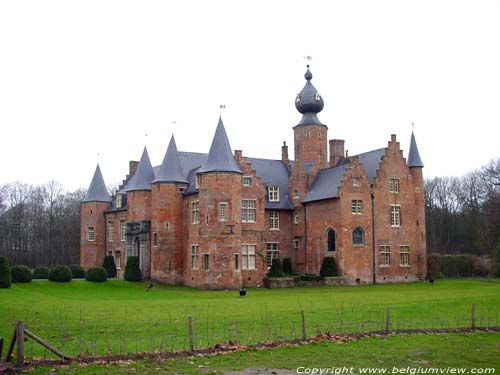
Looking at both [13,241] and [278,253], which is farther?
[13,241]

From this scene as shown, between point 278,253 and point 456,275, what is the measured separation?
19.2m

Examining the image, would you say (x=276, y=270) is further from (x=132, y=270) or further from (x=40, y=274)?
(x=40, y=274)

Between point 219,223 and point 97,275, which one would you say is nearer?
point 219,223

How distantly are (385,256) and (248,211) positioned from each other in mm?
11489

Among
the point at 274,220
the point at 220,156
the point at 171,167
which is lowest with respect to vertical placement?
the point at 274,220

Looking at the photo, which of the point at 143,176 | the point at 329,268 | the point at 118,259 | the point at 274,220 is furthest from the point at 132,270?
the point at 329,268

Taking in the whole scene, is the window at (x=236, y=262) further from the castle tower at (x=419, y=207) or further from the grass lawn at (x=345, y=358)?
the grass lawn at (x=345, y=358)

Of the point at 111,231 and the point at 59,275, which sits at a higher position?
the point at 111,231

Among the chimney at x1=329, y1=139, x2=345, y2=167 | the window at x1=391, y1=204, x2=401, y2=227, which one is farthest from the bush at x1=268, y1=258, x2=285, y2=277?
the chimney at x1=329, y1=139, x2=345, y2=167

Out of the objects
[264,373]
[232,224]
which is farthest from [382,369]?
[232,224]

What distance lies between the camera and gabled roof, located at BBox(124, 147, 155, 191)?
51.6 metres

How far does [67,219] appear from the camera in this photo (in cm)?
8275

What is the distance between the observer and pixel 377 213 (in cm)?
4934

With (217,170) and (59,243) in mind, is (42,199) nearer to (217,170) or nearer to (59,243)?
(59,243)
